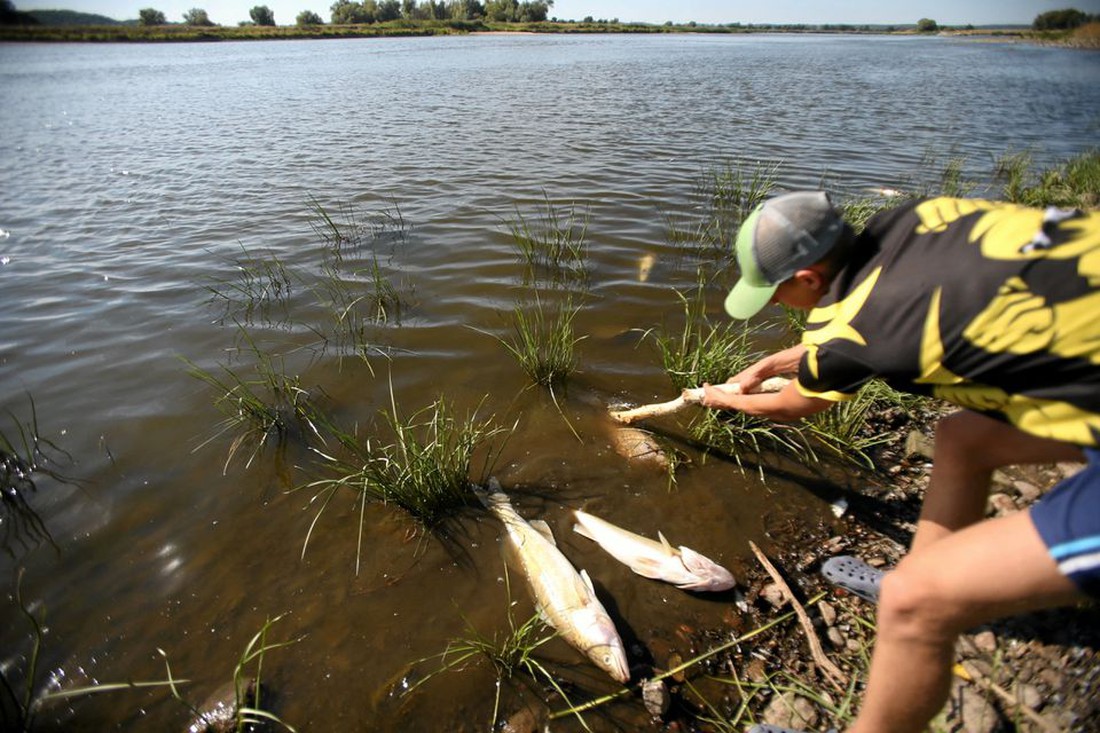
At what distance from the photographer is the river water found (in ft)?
8.82

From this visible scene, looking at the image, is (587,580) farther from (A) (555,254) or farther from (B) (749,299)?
(A) (555,254)

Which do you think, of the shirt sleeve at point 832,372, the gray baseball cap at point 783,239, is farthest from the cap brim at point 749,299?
the shirt sleeve at point 832,372

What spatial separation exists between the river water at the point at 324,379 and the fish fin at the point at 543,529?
0.39ft

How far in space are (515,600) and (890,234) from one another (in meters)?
2.43

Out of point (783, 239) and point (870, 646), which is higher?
point (783, 239)

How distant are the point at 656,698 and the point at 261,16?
12027 centimetres

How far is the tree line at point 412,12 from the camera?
302ft

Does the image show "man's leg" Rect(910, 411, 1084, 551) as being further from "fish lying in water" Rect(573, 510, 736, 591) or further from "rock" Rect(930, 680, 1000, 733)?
"fish lying in water" Rect(573, 510, 736, 591)

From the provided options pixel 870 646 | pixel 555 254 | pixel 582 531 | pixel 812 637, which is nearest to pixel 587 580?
pixel 582 531

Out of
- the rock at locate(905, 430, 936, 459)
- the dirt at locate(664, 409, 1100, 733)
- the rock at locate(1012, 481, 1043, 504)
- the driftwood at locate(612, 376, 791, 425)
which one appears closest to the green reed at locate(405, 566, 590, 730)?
the dirt at locate(664, 409, 1100, 733)

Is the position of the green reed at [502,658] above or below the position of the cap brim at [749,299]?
below

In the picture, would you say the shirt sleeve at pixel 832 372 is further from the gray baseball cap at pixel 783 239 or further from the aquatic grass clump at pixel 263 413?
the aquatic grass clump at pixel 263 413

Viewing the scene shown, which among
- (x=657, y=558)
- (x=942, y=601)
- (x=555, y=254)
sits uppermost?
(x=942, y=601)

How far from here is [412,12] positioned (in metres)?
97.4
